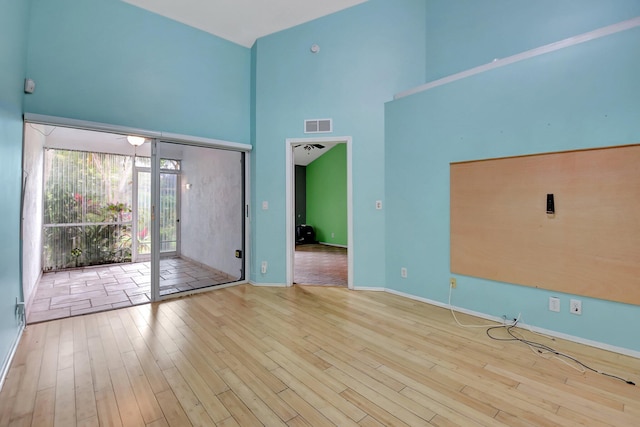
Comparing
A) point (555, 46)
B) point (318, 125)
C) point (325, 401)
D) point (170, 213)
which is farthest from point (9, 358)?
point (555, 46)

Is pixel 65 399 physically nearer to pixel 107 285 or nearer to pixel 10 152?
pixel 10 152

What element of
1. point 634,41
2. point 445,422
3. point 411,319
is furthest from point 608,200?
point 445,422

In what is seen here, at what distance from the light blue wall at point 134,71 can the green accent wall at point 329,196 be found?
474 cm

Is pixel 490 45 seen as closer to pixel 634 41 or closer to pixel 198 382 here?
pixel 634 41

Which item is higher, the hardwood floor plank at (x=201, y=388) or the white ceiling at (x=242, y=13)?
the white ceiling at (x=242, y=13)

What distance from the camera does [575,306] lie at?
97.2 inches

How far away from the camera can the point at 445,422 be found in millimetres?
1547

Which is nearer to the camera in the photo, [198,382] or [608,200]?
[198,382]

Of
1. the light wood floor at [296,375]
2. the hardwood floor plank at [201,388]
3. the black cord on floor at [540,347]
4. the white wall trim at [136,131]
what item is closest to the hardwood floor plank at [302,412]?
the light wood floor at [296,375]

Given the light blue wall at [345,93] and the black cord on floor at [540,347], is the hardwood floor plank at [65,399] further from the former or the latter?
the black cord on floor at [540,347]

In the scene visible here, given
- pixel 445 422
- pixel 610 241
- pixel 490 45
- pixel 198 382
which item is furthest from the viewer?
pixel 490 45

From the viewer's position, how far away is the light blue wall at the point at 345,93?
3861mm

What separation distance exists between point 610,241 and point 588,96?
125 centimetres

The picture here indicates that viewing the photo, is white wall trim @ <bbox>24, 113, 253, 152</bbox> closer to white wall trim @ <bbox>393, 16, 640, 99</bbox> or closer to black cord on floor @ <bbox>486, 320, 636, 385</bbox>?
white wall trim @ <bbox>393, 16, 640, 99</bbox>
